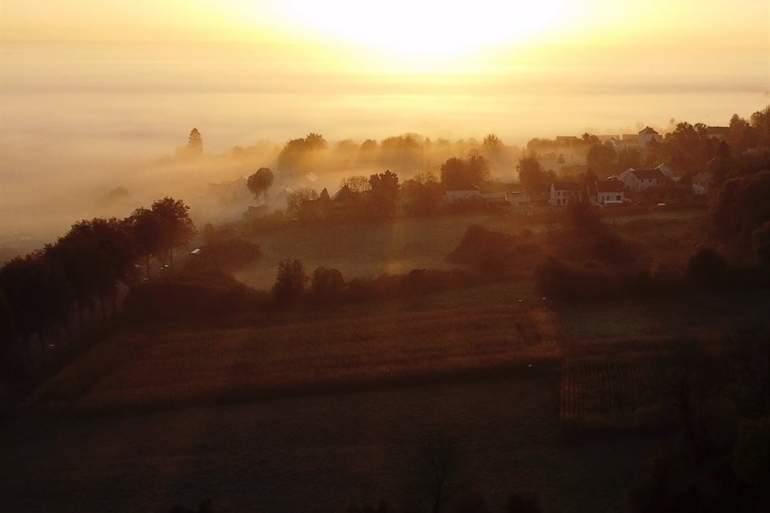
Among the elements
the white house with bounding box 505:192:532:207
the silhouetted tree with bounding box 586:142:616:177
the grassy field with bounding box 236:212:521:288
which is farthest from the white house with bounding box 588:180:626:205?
the silhouetted tree with bounding box 586:142:616:177

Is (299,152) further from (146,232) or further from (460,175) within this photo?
(146,232)

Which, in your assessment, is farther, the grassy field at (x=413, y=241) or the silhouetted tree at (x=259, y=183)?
the silhouetted tree at (x=259, y=183)

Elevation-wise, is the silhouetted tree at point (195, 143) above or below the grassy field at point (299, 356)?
above

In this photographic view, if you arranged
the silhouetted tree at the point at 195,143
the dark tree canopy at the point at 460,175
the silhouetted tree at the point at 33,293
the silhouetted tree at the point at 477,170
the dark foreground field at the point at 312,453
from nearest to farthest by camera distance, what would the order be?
the dark foreground field at the point at 312,453, the silhouetted tree at the point at 33,293, the dark tree canopy at the point at 460,175, the silhouetted tree at the point at 477,170, the silhouetted tree at the point at 195,143

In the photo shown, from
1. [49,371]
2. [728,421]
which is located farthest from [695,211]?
[49,371]

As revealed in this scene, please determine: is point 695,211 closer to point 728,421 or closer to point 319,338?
point 319,338

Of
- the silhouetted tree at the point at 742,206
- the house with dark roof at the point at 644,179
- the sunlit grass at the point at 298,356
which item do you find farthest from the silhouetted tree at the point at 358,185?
the sunlit grass at the point at 298,356

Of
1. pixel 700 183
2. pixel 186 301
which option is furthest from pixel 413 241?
pixel 700 183

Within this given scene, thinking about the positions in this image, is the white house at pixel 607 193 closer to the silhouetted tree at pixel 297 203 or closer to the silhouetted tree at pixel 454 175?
the silhouetted tree at pixel 454 175
